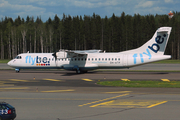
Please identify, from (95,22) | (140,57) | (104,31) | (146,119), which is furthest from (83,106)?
(95,22)

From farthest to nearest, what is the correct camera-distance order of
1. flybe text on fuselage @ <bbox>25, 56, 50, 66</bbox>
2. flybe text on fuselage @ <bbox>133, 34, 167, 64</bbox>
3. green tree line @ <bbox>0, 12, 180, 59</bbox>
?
green tree line @ <bbox>0, 12, 180, 59</bbox> < flybe text on fuselage @ <bbox>25, 56, 50, 66</bbox> < flybe text on fuselage @ <bbox>133, 34, 167, 64</bbox>

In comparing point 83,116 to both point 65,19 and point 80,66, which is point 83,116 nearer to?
point 80,66

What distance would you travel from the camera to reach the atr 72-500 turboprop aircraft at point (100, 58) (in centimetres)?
3325

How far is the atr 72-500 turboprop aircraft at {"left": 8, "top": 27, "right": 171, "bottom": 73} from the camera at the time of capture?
33.2 metres

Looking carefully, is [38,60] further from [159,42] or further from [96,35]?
[96,35]

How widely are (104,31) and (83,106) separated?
95.5 m

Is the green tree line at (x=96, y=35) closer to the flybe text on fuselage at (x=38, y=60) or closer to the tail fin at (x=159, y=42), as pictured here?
the flybe text on fuselage at (x=38, y=60)

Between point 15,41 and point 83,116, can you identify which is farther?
point 15,41

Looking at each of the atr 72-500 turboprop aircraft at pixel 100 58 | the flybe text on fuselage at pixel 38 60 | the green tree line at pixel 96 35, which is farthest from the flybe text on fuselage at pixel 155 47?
the green tree line at pixel 96 35

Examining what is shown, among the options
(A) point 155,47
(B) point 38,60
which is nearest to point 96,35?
(B) point 38,60

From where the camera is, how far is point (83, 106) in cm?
1260

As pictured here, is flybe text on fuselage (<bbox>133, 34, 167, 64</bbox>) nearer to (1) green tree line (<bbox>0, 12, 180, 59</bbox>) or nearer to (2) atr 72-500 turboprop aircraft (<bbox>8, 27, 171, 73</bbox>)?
(2) atr 72-500 turboprop aircraft (<bbox>8, 27, 171, 73</bbox>)

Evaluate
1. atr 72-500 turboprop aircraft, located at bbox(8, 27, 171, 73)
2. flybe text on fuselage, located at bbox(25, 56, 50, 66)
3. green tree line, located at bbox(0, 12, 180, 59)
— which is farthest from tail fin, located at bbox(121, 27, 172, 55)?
green tree line, located at bbox(0, 12, 180, 59)

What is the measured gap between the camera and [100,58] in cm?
3525
